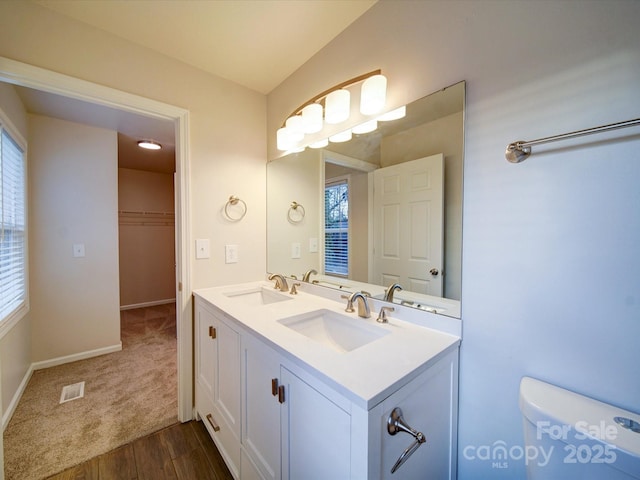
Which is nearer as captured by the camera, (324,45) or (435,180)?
(435,180)

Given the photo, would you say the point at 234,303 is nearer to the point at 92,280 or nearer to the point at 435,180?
the point at 435,180

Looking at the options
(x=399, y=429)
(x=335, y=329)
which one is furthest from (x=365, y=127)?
A: (x=399, y=429)

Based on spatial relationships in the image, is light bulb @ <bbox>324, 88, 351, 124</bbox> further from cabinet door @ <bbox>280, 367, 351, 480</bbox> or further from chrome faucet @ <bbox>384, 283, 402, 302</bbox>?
cabinet door @ <bbox>280, 367, 351, 480</bbox>

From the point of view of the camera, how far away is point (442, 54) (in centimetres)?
102

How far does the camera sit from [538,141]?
2.55ft

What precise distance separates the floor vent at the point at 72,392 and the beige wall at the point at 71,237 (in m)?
0.59

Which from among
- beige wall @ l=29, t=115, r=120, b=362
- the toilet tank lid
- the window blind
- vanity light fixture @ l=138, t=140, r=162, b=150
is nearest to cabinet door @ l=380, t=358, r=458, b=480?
the toilet tank lid

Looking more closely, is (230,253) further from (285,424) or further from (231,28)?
(231,28)

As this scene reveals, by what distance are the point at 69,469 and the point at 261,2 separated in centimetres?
259

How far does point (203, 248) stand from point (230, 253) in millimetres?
191

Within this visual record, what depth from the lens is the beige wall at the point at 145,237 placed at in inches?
166

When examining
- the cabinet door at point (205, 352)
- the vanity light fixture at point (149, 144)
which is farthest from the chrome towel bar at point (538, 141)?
the vanity light fixture at point (149, 144)

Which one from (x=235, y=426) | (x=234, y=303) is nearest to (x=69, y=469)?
(x=235, y=426)

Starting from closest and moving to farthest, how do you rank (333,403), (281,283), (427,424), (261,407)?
(333,403) → (427,424) → (261,407) → (281,283)
